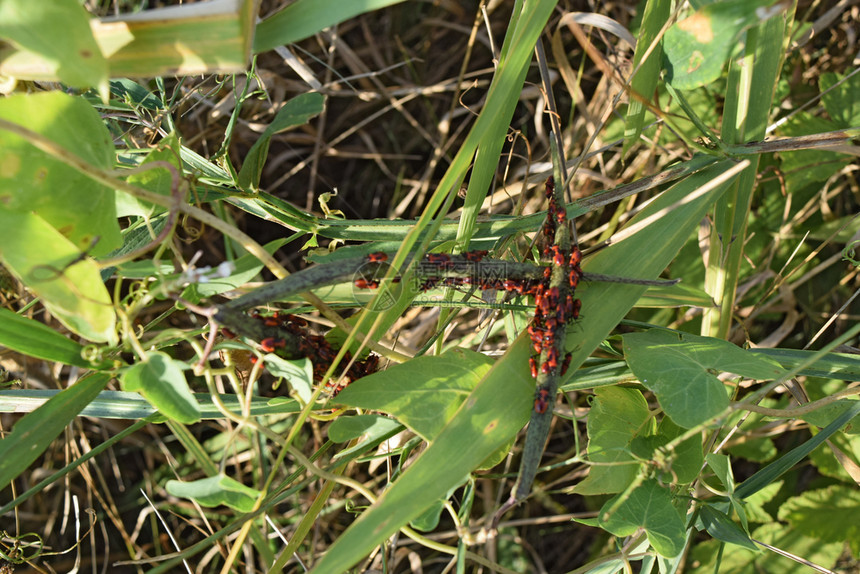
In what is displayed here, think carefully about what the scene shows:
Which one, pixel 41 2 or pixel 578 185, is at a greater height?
pixel 41 2

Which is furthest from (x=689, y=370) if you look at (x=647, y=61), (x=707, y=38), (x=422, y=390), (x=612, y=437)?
(x=647, y=61)

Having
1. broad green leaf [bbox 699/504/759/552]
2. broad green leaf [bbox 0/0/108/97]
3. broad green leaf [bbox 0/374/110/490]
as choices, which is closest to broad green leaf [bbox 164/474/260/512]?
broad green leaf [bbox 0/374/110/490]

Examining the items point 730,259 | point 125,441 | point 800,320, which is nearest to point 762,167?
point 800,320

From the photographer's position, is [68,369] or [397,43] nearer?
[68,369]

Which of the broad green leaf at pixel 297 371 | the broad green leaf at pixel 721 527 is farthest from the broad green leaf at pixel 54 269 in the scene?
the broad green leaf at pixel 721 527

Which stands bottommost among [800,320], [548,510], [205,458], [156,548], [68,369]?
[156,548]

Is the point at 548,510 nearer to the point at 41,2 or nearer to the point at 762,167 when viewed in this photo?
the point at 762,167
